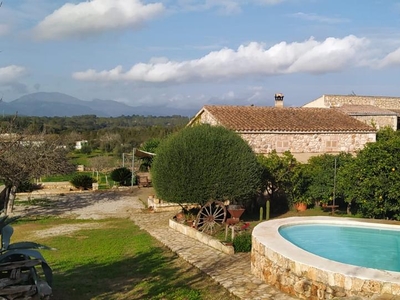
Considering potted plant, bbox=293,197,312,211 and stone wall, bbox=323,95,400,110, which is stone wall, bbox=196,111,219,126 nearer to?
potted plant, bbox=293,197,312,211

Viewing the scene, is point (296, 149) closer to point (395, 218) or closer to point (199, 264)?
point (395, 218)

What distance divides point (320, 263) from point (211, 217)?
748 cm

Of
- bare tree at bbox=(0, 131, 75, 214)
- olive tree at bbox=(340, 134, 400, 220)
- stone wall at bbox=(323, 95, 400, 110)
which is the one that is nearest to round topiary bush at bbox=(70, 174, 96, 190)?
bare tree at bbox=(0, 131, 75, 214)

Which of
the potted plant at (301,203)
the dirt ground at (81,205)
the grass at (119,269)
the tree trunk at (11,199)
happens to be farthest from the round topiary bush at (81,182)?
the potted plant at (301,203)

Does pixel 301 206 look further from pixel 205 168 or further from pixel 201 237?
pixel 201 237

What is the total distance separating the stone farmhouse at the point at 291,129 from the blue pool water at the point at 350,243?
9109 millimetres

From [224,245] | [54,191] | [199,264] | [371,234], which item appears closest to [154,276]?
[199,264]

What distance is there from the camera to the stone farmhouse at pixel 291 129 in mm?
21828

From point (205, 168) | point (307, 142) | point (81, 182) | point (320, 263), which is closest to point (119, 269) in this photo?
point (320, 263)

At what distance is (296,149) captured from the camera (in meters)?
22.5

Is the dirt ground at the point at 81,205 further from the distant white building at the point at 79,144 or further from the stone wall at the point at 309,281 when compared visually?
the distant white building at the point at 79,144

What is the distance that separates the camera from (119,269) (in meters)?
11.2

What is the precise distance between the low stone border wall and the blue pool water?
1.67 meters

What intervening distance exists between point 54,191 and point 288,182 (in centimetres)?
1796
